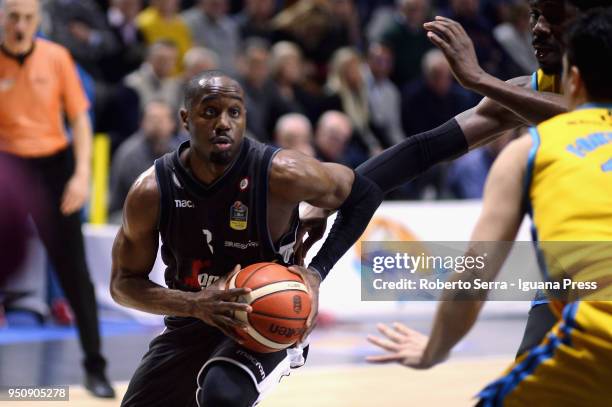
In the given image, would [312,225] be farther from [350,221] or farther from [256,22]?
[256,22]

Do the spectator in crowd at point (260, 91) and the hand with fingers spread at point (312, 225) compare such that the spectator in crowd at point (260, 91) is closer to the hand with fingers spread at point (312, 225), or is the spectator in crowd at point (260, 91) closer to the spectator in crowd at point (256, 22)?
the spectator in crowd at point (256, 22)

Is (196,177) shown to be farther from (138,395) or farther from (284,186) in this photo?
(138,395)

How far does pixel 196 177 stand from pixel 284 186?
360 mm

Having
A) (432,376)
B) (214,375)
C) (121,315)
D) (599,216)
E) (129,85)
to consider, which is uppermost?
(599,216)

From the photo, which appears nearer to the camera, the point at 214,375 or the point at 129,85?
the point at 214,375

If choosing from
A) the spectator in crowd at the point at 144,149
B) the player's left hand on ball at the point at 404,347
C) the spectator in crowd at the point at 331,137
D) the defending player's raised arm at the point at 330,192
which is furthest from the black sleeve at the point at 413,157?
the spectator in crowd at the point at 331,137

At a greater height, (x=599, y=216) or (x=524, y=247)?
(x=599, y=216)

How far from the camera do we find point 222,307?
3.80 metres

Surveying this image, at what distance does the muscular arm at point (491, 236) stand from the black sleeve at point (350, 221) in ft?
4.60

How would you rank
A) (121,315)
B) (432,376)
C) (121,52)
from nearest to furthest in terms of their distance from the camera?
(432,376), (121,315), (121,52)

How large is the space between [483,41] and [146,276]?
755cm

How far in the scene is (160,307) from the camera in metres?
4.10

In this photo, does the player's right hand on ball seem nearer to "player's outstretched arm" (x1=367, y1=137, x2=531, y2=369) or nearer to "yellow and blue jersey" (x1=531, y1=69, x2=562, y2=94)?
"player's outstretched arm" (x1=367, y1=137, x2=531, y2=369)

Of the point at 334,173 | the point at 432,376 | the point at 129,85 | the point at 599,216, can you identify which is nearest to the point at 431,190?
the point at 129,85
